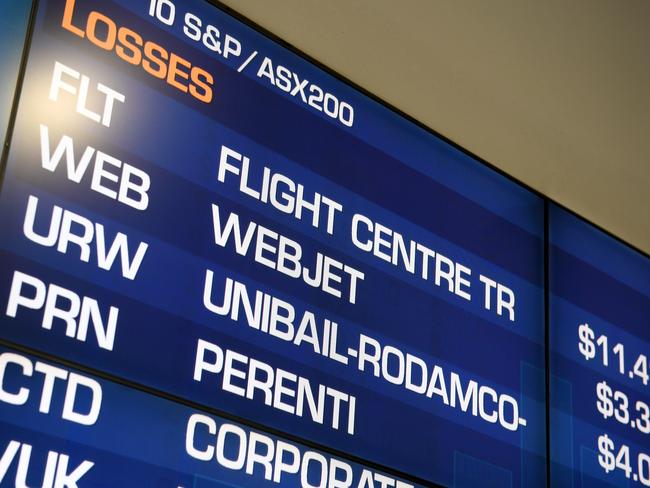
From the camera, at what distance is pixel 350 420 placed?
2.39 meters

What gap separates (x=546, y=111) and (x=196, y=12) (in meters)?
1.25

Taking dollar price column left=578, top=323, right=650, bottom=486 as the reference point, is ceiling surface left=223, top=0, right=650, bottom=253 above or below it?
above

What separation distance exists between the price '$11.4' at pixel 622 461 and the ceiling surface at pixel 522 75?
66cm

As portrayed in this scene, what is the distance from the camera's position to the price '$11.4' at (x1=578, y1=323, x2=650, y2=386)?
119 inches

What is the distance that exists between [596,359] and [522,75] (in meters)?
0.82

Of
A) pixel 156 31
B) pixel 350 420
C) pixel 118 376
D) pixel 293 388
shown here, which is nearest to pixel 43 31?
pixel 156 31

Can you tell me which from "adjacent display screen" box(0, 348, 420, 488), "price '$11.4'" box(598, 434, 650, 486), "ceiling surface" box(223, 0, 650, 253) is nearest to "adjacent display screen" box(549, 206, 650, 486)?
"price '$11.4'" box(598, 434, 650, 486)

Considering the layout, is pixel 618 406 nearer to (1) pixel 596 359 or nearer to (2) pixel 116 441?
(1) pixel 596 359

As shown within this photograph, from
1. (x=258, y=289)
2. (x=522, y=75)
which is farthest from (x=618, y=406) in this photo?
(x=258, y=289)

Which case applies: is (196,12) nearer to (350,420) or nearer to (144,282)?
(144,282)

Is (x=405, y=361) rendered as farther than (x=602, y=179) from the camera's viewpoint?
No

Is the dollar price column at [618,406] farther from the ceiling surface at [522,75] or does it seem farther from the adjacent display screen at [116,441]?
the adjacent display screen at [116,441]

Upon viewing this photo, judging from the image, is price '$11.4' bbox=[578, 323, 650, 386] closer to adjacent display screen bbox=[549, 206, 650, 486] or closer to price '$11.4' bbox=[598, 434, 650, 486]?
adjacent display screen bbox=[549, 206, 650, 486]

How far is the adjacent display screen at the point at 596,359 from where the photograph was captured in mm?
2887
